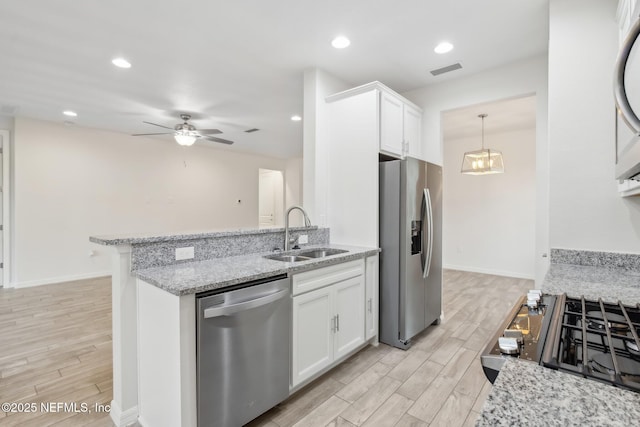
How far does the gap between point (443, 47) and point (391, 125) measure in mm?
793

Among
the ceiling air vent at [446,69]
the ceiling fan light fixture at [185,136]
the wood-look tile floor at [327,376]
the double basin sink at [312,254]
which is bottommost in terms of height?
the wood-look tile floor at [327,376]

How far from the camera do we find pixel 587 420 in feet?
1.66

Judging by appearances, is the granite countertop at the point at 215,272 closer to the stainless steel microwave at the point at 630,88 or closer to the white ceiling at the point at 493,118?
the stainless steel microwave at the point at 630,88

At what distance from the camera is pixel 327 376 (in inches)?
90.5

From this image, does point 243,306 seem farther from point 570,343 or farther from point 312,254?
point 570,343

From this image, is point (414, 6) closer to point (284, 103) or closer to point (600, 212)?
point (600, 212)

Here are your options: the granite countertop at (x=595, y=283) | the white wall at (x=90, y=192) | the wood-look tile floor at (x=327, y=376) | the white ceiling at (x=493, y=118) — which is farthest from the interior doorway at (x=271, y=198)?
the granite countertop at (x=595, y=283)

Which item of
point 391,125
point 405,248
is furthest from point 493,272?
point 391,125

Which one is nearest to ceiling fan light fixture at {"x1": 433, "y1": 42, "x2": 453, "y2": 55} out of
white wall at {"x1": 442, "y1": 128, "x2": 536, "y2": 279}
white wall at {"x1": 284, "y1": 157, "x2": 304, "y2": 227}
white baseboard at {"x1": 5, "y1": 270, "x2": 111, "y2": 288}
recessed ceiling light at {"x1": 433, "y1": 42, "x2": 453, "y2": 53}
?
recessed ceiling light at {"x1": 433, "y1": 42, "x2": 453, "y2": 53}

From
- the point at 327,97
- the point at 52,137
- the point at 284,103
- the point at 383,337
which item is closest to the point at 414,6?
the point at 327,97

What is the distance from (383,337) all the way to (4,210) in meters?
5.82

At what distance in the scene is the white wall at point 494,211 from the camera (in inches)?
209

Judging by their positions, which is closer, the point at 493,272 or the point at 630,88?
the point at 630,88

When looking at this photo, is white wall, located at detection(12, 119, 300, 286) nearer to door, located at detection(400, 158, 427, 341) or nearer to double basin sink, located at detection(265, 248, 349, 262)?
double basin sink, located at detection(265, 248, 349, 262)
